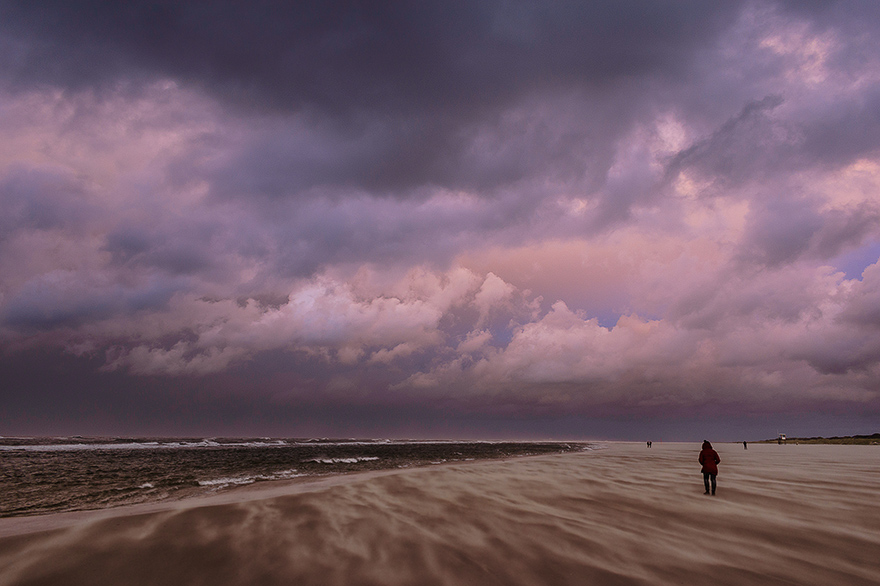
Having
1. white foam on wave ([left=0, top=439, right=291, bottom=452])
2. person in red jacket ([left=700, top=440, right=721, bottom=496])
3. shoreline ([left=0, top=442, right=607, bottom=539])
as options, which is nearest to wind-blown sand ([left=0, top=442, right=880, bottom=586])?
shoreline ([left=0, top=442, right=607, bottom=539])

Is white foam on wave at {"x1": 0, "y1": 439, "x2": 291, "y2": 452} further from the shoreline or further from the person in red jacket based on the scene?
the person in red jacket

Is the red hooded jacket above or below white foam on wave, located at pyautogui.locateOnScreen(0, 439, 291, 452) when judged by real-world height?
above

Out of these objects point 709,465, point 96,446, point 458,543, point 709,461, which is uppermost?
point 709,461

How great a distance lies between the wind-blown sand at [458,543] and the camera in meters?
6.59

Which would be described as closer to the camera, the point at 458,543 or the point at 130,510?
the point at 458,543

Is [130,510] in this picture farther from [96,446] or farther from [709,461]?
[96,446]

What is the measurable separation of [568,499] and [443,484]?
5.11m

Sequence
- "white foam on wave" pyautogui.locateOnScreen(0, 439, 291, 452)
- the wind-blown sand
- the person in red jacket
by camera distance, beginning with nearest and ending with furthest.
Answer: the wind-blown sand < the person in red jacket < "white foam on wave" pyautogui.locateOnScreen(0, 439, 291, 452)

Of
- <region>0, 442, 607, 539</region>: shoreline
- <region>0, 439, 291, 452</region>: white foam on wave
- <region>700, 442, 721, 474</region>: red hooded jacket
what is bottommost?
<region>0, 439, 291, 452</region>: white foam on wave

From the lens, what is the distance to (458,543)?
26.9ft

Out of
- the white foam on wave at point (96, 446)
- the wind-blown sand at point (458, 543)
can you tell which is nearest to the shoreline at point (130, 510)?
the wind-blown sand at point (458, 543)

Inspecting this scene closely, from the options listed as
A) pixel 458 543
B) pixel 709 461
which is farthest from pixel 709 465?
pixel 458 543

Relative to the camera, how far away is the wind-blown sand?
21.6 feet

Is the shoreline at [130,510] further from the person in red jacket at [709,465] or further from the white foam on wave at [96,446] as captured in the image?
the white foam on wave at [96,446]
